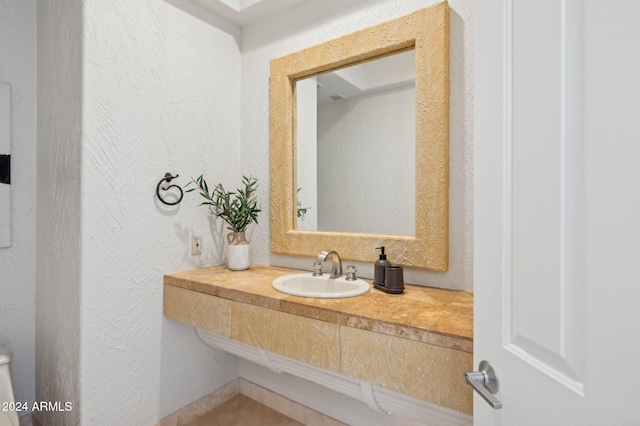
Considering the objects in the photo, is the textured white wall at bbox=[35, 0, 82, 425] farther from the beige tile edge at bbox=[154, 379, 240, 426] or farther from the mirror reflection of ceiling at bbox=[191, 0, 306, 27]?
Answer: the mirror reflection of ceiling at bbox=[191, 0, 306, 27]

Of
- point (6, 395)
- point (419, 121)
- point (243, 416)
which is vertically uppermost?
point (419, 121)

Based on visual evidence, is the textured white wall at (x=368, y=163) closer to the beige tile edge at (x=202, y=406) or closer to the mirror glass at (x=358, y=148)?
the mirror glass at (x=358, y=148)

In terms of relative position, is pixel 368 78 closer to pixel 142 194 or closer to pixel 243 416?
pixel 142 194

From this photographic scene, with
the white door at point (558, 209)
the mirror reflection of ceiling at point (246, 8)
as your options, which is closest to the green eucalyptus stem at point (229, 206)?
the mirror reflection of ceiling at point (246, 8)

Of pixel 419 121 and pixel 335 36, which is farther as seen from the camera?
pixel 335 36

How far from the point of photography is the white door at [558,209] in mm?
374

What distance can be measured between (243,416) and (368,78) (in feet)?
6.27

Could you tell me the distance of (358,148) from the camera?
1635mm

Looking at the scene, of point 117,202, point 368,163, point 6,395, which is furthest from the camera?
point 368,163

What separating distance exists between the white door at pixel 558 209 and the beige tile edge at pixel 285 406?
1.26 m

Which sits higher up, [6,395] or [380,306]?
[380,306]

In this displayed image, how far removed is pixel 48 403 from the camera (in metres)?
1.60

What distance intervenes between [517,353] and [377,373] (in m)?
0.56

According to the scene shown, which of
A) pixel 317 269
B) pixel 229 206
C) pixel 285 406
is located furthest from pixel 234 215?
pixel 285 406
